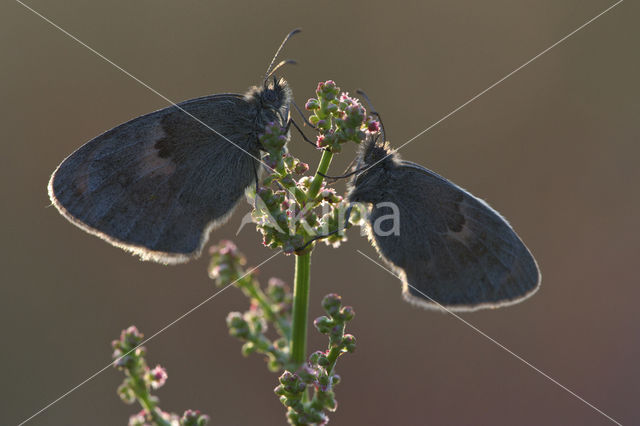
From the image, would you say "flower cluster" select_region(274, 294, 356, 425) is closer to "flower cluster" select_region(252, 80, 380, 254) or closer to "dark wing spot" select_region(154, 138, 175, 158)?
"flower cluster" select_region(252, 80, 380, 254)

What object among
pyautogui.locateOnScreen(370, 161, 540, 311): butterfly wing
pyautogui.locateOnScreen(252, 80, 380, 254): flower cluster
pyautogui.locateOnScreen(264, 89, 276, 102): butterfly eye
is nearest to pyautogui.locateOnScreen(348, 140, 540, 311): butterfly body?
pyautogui.locateOnScreen(370, 161, 540, 311): butterfly wing

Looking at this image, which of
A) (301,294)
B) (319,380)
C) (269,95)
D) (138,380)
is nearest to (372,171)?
(269,95)

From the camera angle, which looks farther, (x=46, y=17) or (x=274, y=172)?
(x=46, y=17)

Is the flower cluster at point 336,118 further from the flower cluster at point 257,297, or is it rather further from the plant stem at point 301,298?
the flower cluster at point 257,297

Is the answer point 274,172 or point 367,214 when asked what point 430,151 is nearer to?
point 367,214

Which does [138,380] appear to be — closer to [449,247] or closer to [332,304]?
[332,304]

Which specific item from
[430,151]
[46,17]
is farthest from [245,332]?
[46,17]

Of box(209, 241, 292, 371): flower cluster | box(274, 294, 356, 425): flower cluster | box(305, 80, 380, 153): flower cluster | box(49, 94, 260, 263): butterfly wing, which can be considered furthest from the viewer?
box(49, 94, 260, 263): butterfly wing
